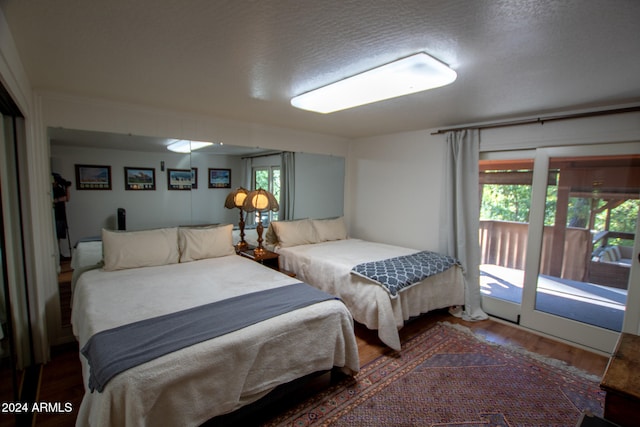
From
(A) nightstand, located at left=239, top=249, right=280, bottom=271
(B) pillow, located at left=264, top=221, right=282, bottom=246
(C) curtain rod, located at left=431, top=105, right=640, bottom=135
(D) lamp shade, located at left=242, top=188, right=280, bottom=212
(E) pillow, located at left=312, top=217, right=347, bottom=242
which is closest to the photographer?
(C) curtain rod, located at left=431, top=105, right=640, bottom=135

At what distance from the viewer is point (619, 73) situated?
1.79 metres

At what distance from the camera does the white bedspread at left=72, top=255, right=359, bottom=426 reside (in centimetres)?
128

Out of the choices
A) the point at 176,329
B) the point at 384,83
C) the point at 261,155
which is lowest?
the point at 176,329

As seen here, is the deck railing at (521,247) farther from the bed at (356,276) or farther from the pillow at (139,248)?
the pillow at (139,248)

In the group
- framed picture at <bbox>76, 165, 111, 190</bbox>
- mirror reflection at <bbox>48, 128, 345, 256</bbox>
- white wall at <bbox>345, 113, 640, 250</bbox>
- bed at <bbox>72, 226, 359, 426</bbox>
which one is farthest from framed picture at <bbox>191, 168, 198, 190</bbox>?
white wall at <bbox>345, 113, 640, 250</bbox>

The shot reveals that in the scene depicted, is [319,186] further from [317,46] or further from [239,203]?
[317,46]

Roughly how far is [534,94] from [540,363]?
222 cm

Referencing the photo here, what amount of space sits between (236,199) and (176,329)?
6.75ft

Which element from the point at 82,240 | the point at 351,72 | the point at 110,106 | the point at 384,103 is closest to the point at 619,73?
the point at 384,103

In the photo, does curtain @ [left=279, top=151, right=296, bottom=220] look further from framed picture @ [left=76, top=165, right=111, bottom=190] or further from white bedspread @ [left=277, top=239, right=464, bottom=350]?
framed picture @ [left=76, top=165, right=111, bottom=190]

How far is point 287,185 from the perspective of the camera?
3992mm

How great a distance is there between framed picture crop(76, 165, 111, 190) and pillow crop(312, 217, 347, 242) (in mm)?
2465

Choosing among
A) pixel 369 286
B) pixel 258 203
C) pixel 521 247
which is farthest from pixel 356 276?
pixel 521 247

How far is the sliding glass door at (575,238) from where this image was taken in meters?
2.51
